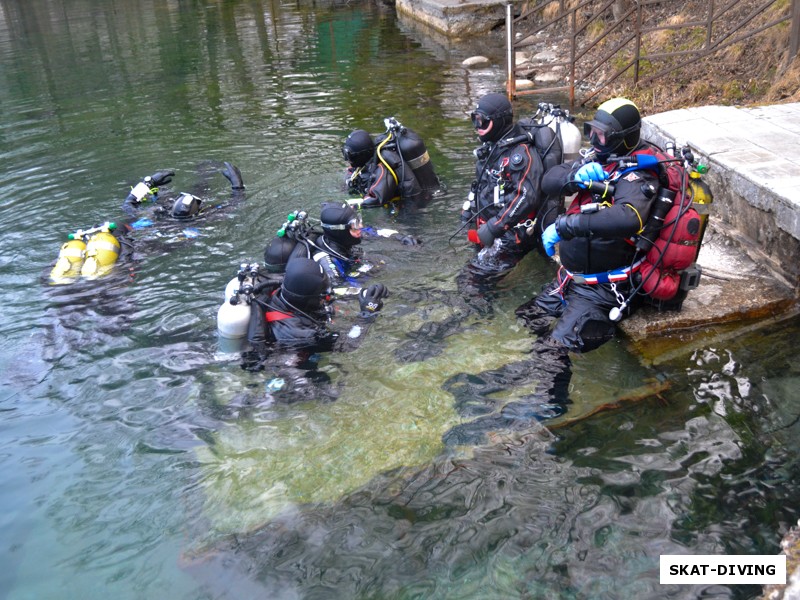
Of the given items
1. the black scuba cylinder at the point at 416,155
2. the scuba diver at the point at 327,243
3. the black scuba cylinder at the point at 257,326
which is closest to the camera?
the black scuba cylinder at the point at 257,326

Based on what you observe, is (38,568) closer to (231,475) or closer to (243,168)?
(231,475)

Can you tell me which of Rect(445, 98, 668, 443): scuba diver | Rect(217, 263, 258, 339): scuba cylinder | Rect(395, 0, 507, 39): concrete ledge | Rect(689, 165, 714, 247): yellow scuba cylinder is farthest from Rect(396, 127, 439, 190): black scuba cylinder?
Rect(395, 0, 507, 39): concrete ledge

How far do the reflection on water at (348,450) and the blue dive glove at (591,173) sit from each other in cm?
129

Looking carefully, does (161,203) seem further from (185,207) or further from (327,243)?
(327,243)

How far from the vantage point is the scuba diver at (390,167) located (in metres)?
6.95

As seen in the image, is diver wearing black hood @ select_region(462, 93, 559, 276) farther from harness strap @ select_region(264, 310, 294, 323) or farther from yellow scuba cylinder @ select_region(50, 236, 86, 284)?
yellow scuba cylinder @ select_region(50, 236, 86, 284)

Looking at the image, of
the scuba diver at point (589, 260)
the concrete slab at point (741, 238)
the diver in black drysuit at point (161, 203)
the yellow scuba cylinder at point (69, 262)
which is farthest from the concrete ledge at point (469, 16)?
the scuba diver at point (589, 260)

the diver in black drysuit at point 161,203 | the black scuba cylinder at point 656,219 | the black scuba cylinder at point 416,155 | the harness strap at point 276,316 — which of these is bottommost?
the diver in black drysuit at point 161,203

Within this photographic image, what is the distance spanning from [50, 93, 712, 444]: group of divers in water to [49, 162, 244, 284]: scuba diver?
20 millimetres

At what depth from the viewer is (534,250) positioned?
260 inches

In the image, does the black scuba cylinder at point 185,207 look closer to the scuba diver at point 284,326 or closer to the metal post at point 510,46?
the scuba diver at point 284,326

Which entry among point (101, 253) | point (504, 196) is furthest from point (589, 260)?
point (101, 253)

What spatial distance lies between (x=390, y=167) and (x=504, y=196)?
70.2 inches

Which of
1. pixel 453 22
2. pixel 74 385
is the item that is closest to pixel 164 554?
pixel 74 385
